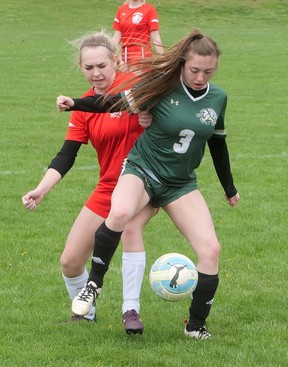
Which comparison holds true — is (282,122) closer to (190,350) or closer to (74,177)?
(74,177)

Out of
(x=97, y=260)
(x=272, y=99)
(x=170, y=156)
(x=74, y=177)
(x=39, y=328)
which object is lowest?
(x=272, y=99)

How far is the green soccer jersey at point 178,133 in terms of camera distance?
5.66m

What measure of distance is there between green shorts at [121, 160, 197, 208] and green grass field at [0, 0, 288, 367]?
872 mm

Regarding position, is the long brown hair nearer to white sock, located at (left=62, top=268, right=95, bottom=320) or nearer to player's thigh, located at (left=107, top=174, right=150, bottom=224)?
player's thigh, located at (left=107, top=174, right=150, bottom=224)

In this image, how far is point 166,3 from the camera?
42.2 m

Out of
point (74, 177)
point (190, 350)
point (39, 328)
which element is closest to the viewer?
point (190, 350)

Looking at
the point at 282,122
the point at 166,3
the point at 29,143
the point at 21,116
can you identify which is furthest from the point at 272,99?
the point at 166,3

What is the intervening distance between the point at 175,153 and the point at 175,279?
30.5 inches

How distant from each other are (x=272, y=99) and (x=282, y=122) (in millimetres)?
2805

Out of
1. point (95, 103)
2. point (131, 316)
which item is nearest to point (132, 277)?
point (131, 316)

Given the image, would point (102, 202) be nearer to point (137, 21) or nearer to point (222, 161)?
point (222, 161)

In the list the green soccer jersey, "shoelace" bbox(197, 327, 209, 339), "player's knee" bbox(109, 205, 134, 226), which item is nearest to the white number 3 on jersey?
the green soccer jersey

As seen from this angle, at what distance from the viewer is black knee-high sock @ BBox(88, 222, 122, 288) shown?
5551 mm

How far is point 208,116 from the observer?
18.7 ft
